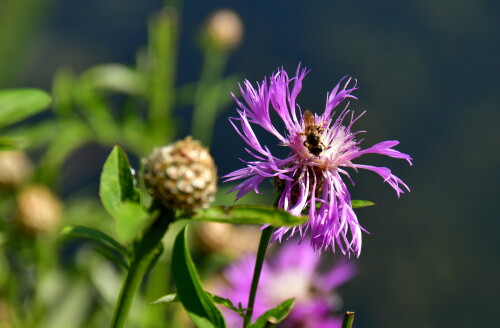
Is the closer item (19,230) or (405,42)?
(19,230)

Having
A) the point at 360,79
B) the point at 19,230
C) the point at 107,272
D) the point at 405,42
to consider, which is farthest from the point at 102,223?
the point at 405,42

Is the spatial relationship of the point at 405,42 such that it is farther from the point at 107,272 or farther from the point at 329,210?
the point at 329,210

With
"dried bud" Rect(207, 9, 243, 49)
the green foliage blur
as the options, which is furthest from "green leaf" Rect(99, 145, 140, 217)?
"dried bud" Rect(207, 9, 243, 49)

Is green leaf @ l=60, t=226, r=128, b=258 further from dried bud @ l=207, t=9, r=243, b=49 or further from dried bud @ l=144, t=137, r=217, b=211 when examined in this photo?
dried bud @ l=207, t=9, r=243, b=49

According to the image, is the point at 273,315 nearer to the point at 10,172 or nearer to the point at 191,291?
the point at 191,291

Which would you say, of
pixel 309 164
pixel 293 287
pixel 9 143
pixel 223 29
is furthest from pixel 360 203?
pixel 223 29
